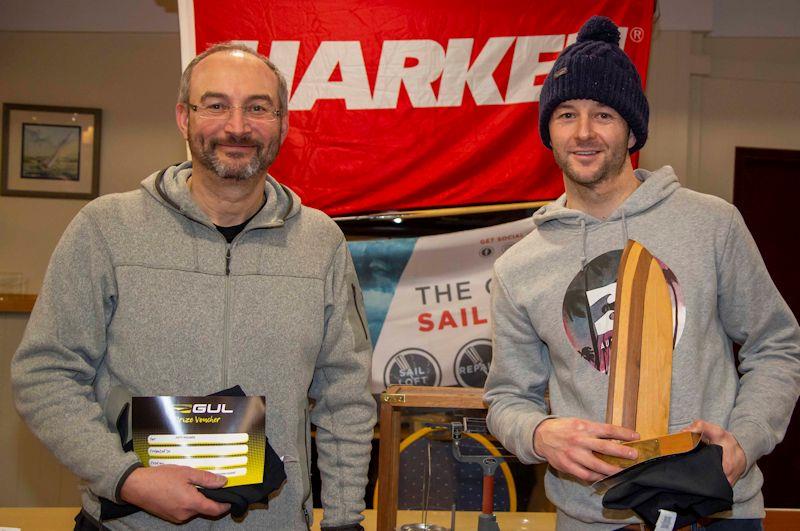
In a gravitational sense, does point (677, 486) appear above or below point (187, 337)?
below

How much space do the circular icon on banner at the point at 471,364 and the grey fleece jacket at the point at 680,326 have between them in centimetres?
146

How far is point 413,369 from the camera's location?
3.22 meters

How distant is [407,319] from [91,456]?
1894mm

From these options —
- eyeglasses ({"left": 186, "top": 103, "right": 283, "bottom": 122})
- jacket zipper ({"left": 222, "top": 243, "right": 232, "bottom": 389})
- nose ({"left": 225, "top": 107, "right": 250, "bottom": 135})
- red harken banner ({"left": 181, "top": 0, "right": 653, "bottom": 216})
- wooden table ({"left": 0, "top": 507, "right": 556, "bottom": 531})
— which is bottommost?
wooden table ({"left": 0, "top": 507, "right": 556, "bottom": 531})

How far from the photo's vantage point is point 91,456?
1.44 metres

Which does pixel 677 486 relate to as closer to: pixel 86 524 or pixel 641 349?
pixel 641 349

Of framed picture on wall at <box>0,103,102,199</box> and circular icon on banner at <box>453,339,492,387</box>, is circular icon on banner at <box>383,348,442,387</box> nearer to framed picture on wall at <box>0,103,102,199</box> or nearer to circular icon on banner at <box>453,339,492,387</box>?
circular icon on banner at <box>453,339,492,387</box>

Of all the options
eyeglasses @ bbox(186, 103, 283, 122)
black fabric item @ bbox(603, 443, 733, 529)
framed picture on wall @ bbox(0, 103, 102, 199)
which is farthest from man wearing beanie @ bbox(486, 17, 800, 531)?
framed picture on wall @ bbox(0, 103, 102, 199)

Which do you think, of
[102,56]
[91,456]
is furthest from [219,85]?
[102,56]

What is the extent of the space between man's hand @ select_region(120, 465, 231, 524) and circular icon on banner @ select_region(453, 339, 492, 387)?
1850 millimetres

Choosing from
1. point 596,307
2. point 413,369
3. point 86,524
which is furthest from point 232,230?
point 413,369

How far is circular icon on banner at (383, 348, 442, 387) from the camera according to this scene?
10.5 ft

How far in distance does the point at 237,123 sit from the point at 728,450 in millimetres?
1074

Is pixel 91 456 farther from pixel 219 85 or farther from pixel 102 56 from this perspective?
pixel 102 56
